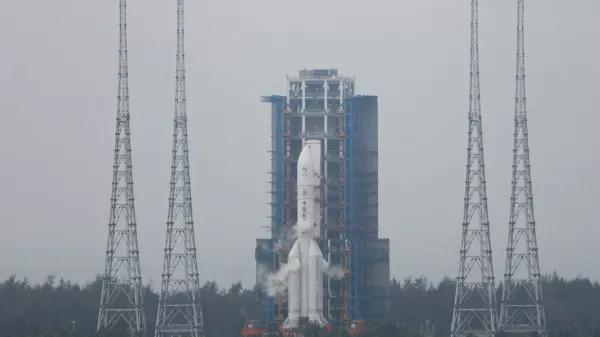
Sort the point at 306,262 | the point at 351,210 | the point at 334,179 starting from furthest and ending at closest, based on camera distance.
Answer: the point at 334,179 < the point at 351,210 < the point at 306,262

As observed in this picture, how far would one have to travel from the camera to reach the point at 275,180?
314ft

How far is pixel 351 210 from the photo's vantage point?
94688 millimetres

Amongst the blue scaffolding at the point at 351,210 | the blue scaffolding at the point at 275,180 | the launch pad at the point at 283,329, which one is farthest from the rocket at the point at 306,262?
the blue scaffolding at the point at 275,180

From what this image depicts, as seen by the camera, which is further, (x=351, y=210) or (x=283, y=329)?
(x=351, y=210)

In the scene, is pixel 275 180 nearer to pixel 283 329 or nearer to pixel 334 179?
pixel 334 179

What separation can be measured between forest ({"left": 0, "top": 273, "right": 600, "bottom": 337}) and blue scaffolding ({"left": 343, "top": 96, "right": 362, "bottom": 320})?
2.18m

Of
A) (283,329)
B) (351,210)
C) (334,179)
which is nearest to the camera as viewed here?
(283,329)

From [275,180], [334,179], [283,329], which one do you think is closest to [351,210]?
[334,179]

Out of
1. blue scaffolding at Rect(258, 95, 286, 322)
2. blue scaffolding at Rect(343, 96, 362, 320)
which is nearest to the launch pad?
blue scaffolding at Rect(258, 95, 286, 322)

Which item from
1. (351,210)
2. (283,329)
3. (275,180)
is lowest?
(283,329)

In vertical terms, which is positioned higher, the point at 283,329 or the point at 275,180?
the point at 275,180

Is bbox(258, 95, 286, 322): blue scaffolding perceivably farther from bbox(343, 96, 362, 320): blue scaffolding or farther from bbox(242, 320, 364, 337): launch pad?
bbox(343, 96, 362, 320): blue scaffolding

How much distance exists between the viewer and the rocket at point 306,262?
299 ft

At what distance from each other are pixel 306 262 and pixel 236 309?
19.0 m
